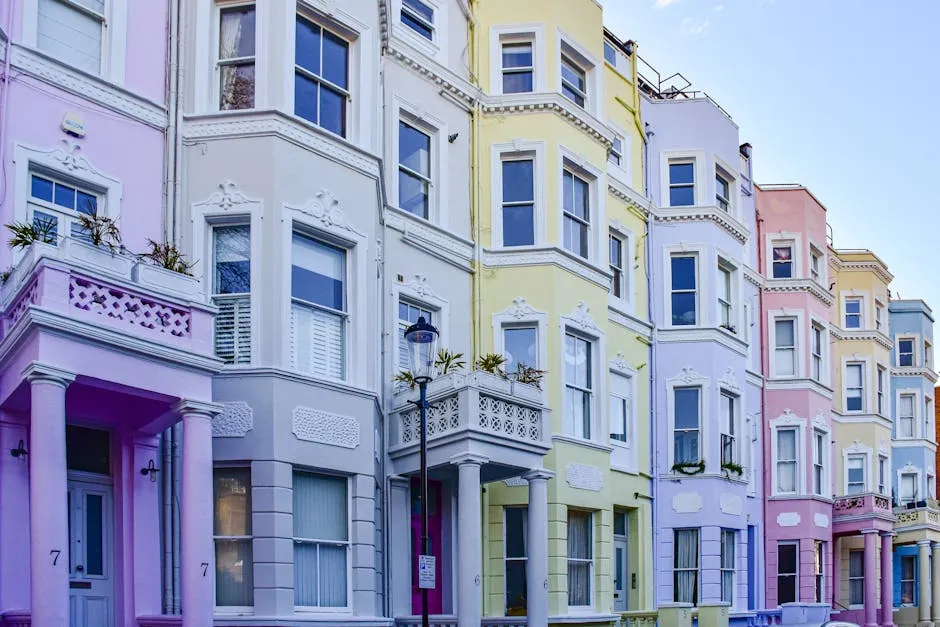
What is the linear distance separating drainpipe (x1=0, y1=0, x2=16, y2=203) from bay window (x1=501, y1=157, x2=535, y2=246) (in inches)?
411

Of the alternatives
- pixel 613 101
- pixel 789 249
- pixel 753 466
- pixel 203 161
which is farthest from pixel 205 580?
pixel 789 249

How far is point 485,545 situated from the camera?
2250 centimetres

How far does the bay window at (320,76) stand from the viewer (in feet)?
61.8

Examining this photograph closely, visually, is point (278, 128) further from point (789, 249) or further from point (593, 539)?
point (789, 249)

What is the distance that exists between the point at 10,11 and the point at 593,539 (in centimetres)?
1385

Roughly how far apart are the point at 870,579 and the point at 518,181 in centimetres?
1982

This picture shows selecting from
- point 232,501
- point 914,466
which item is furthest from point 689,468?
point 914,466

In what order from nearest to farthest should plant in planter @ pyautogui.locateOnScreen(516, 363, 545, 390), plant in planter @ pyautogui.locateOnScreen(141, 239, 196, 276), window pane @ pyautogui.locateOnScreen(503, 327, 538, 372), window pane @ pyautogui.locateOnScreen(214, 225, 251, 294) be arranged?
plant in planter @ pyautogui.locateOnScreen(141, 239, 196, 276) → window pane @ pyautogui.locateOnScreen(214, 225, 251, 294) → plant in planter @ pyautogui.locateOnScreen(516, 363, 545, 390) → window pane @ pyautogui.locateOnScreen(503, 327, 538, 372)

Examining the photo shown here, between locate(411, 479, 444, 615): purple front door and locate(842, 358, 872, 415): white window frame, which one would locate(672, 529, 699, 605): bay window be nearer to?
locate(411, 479, 444, 615): purple front door

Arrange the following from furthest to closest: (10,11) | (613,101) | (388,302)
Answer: (613,101)
(388,302)
(10,11)

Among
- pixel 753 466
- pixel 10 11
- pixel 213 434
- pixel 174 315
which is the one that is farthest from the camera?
pixel 753 466

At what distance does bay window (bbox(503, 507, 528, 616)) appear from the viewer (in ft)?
73.4

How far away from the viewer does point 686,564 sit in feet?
95.5

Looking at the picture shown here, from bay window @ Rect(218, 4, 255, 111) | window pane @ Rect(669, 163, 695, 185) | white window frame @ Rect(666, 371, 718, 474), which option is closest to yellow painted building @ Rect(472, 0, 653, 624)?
white window frame @ Rect(666, 371, 718, 474)
